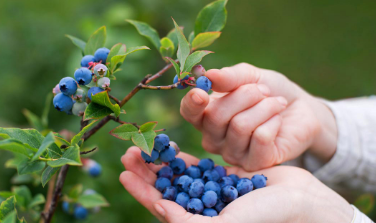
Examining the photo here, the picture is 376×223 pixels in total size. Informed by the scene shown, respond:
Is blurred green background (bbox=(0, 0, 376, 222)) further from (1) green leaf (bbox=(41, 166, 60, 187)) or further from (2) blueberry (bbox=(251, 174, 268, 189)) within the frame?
(1) green leaf (bbox=(41, 166, 60, 187))

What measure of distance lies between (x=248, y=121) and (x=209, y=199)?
1.11ft

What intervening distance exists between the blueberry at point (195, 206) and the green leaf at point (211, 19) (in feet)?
1.84

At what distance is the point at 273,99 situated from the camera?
4.14 feet

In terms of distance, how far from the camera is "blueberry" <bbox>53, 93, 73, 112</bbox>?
88 centimetres

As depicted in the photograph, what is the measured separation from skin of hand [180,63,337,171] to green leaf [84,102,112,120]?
0.92ft

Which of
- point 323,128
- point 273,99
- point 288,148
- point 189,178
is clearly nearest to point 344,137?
point 323,128

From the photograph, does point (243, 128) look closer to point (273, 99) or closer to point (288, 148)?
point (273, 99)

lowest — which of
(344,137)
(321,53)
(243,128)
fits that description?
(321,53)

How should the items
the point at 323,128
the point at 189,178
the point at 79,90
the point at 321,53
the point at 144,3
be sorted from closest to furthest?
the point at 79,90
the point at 189,178
the point at 323,128
the point at 144,3
the point at 321,53

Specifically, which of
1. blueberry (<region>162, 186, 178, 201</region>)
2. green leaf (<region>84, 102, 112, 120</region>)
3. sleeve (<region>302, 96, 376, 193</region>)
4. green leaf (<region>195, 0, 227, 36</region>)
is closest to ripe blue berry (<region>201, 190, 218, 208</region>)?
blueberry (<region>162, 186, 178, 201</region>)

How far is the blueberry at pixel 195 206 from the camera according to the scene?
39.6 inches

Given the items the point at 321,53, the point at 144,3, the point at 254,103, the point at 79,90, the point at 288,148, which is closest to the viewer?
the point at 79,90

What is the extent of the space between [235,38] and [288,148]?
3.54 meters

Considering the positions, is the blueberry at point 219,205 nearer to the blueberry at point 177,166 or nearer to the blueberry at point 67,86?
the blueberry at point 177,166
